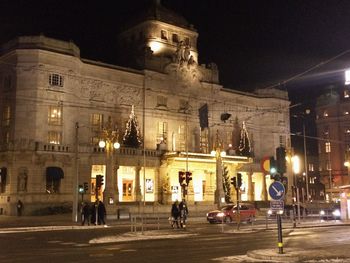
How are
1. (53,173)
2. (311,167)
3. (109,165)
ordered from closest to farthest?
(109,165) < (53,173) < (311,167)

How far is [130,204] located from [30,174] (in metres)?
11.6

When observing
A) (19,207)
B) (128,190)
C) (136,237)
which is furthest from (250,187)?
(136,237)

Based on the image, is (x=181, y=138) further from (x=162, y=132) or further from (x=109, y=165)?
(x=109, y=165)

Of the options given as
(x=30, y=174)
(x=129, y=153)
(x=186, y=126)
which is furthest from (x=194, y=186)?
(x=30, y=174)

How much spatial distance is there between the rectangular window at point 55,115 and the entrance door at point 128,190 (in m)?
11.5

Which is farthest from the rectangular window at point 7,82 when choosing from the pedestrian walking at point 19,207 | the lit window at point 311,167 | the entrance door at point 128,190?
the lit window at point 311,167

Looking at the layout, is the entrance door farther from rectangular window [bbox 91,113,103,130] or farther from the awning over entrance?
the awning over entrance

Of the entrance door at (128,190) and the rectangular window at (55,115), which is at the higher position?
the rectangular window at (55,115)

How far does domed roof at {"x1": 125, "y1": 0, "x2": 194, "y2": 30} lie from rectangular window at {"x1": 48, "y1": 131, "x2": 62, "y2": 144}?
25862 millimetres

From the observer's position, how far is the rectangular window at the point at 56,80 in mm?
56312

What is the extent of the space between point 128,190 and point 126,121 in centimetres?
905

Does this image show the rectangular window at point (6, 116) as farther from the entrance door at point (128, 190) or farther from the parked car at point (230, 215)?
the parked car at point (230, 215)

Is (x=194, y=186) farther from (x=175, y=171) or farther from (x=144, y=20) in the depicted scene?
(x=144, y=20)

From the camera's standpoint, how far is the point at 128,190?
6191 centimetres
